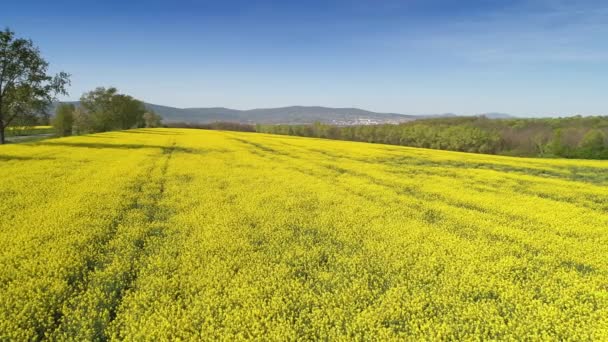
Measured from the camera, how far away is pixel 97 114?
267ft

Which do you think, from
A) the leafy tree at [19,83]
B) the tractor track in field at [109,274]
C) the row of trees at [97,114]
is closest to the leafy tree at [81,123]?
the row of trees at [97,114]

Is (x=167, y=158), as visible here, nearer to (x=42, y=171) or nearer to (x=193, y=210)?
(x=42, y=171)

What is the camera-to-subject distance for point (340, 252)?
368 inches

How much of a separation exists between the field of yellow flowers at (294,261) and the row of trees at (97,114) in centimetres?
7150

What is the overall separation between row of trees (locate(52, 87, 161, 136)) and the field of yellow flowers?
71.5 metres

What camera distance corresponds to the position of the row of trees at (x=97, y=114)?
263ft

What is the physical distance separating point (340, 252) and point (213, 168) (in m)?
14.6

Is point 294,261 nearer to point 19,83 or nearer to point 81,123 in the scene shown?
point 19,83

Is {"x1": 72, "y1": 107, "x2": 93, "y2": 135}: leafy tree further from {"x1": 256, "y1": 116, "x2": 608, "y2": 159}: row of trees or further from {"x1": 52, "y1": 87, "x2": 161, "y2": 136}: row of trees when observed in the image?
{"x1": 256, "y1": 116, "x2": 608, "y2": 159}: row of trees

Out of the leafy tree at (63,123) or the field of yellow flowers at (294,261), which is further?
the leafy tree at (63,123)

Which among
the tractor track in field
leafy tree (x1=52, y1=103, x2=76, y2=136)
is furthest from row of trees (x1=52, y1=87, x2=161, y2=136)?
the tractor track in field

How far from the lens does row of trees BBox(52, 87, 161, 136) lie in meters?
80.3

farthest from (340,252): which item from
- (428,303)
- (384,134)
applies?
(384,134)

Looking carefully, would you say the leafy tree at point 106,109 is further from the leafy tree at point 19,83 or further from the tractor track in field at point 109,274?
the tractor track in field at point 109,274
